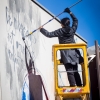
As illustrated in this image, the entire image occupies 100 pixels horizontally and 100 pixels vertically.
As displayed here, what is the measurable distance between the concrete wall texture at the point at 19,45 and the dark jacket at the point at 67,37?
38 cm

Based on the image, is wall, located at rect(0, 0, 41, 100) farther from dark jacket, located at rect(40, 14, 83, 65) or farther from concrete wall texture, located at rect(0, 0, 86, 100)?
dark jacket, located at rect(40, 14, 83, 65)

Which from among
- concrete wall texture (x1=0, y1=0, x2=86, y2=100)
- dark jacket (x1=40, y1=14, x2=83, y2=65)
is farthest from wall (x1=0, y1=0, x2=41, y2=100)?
dark jacket (x1=40, y1=14, x2=83, y2=65)

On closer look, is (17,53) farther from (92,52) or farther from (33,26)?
(92,52)

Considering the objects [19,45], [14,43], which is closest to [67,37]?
[19,45]

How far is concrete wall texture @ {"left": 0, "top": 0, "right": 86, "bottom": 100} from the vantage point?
4.56 m

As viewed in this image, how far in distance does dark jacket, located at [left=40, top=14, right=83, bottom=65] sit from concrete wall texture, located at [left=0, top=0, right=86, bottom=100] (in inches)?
14.8

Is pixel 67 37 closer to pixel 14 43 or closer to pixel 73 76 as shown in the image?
pixel 73 76

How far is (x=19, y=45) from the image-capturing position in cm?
523

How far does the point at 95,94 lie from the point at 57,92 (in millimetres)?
2652

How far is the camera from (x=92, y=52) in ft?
28.4

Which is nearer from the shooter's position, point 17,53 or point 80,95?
point 80,95

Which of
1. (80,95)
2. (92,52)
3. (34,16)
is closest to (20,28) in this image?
(34,16)

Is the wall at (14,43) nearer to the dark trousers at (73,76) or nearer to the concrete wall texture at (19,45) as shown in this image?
the concrete wall texture at (19,45)

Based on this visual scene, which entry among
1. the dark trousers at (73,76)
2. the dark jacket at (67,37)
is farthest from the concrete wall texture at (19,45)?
the dark trousers at (73,76)
